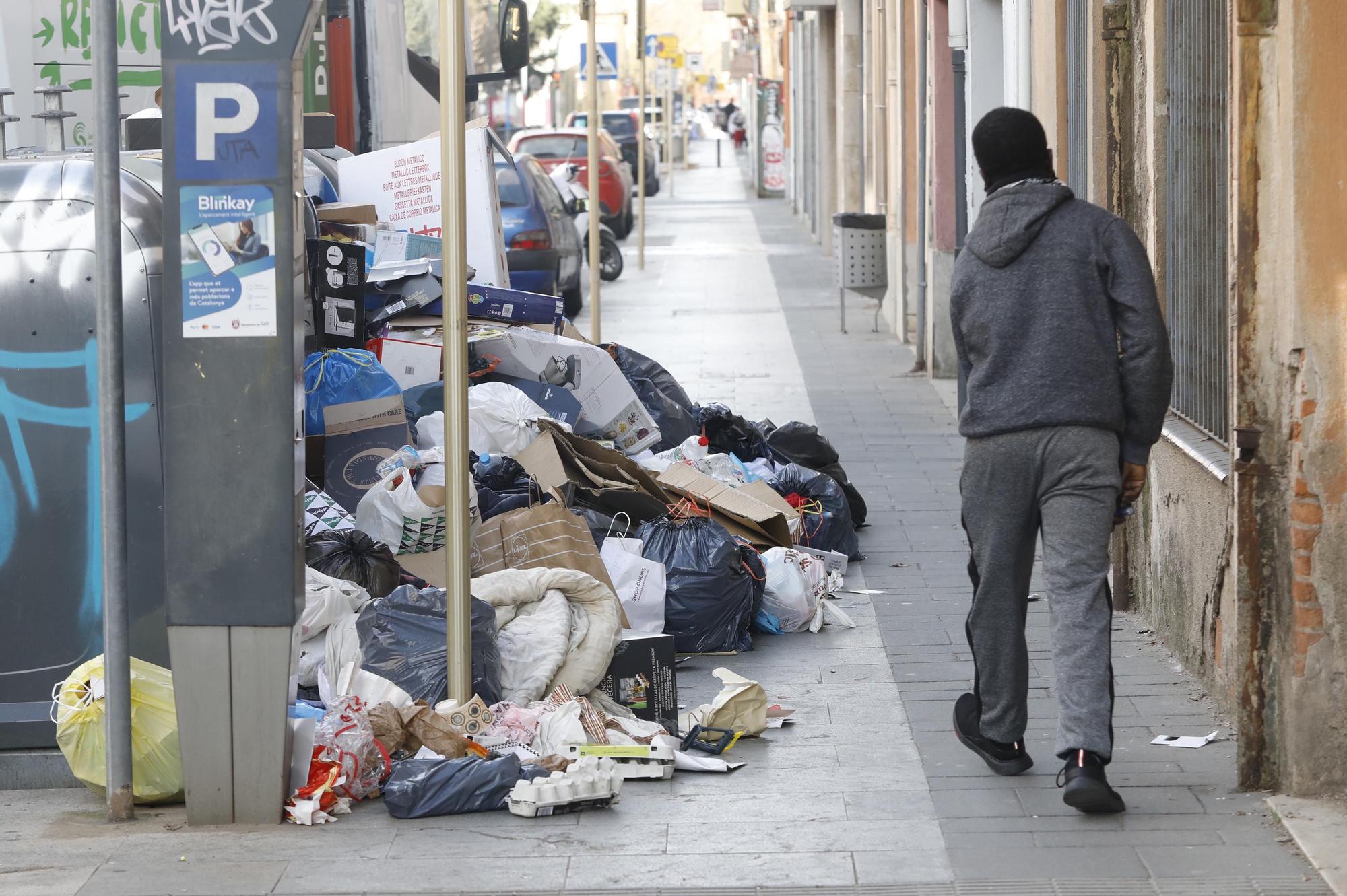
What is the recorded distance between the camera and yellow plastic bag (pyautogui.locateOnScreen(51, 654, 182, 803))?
5.05 meters

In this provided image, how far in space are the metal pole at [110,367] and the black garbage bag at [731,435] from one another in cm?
484

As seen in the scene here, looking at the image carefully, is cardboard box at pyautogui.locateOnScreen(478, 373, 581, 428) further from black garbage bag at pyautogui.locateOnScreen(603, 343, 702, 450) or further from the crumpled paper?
the crumpled paper

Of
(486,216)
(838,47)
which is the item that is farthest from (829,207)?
(486,216)

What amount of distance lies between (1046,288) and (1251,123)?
2.41 ft

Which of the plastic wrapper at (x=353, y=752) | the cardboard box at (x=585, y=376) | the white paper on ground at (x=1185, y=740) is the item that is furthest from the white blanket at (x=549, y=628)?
the cardboard box at (x=585, y=376)

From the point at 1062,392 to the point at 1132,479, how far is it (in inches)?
12.1

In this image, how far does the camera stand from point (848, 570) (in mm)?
8102

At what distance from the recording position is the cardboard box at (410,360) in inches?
327

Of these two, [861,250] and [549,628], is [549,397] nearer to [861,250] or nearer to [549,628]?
[549,628]

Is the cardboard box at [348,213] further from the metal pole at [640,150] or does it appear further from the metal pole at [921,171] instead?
the metal pole at [640,150]

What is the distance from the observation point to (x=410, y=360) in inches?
328

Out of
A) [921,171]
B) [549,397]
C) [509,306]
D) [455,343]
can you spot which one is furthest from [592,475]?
[921,171]

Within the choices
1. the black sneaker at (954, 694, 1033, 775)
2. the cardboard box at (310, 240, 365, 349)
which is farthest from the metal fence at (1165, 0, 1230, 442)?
the cardboard box at (310, 240, 365, 349)

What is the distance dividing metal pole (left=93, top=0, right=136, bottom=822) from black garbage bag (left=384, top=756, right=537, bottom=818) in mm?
769
